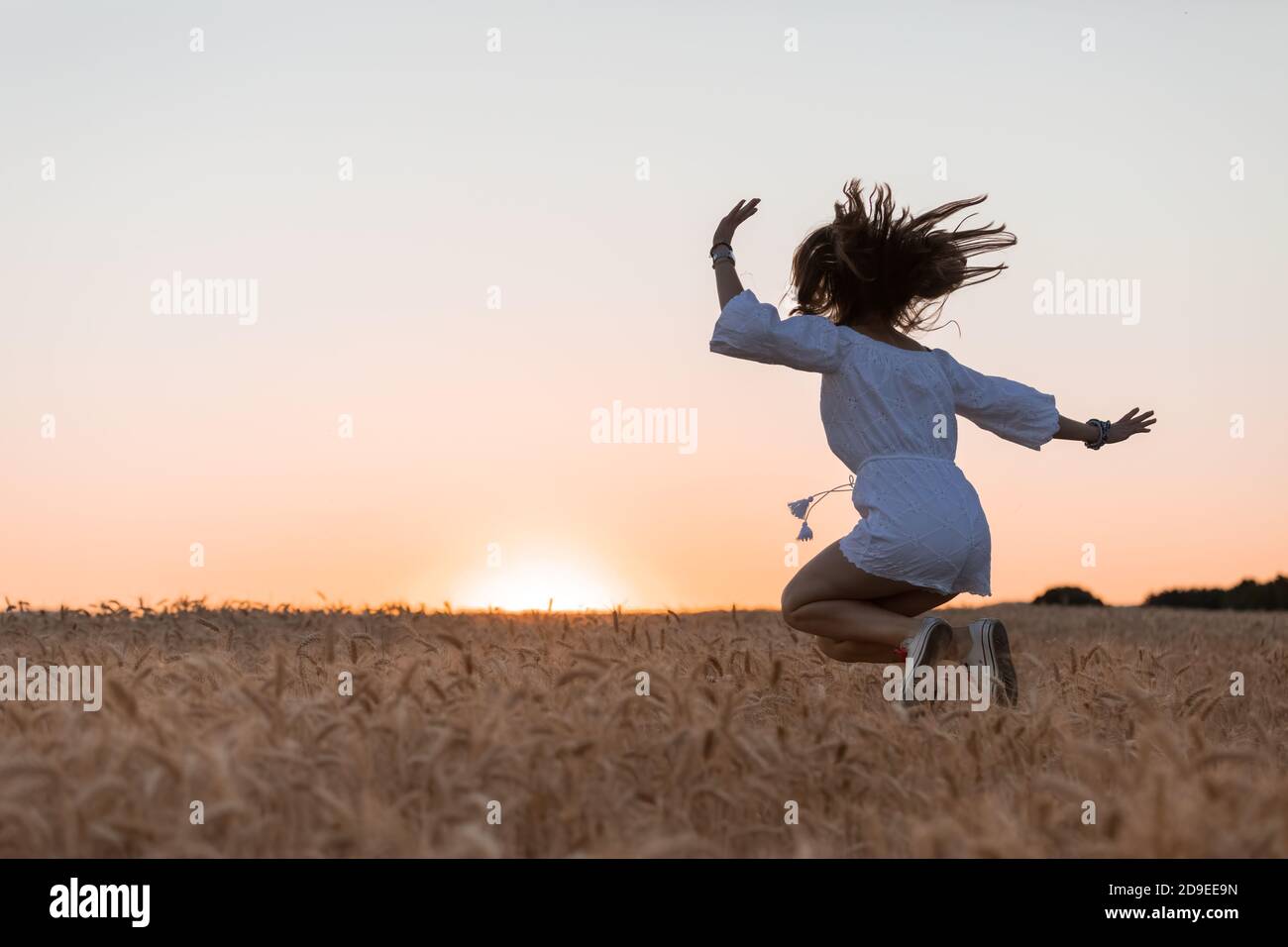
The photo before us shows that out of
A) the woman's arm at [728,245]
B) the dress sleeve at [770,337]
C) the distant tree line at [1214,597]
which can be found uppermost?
the woman's arm at [728,245]

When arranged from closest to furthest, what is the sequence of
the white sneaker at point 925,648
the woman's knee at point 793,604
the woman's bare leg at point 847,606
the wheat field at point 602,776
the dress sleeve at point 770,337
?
the wheat field at point 602,776, the white sneaker at point 925,648, the dress sleeve at point 770,337, the woman's bare leg at point 847,606, the woman's knee at point 793,604

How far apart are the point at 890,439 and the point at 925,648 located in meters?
0.95

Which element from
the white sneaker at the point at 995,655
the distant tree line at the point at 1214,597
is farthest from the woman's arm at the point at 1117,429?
the distant tree line at the point at 1214,597

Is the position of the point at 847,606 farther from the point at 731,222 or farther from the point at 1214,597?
the point at 1214,597

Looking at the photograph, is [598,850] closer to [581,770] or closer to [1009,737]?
[581,770]

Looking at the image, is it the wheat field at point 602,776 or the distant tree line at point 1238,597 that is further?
the distant tree line at point 1238,597

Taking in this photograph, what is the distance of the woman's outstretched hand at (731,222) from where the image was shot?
5492 mm

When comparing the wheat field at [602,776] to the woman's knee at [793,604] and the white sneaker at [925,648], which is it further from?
the woman's knee at [793,604]

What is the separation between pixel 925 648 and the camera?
5.20 m

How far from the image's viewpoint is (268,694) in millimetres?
4301

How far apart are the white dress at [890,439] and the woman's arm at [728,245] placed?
103mm

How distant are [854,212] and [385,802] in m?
3.57

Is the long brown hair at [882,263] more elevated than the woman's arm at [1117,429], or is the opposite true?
the long brown hair at [882,263]
